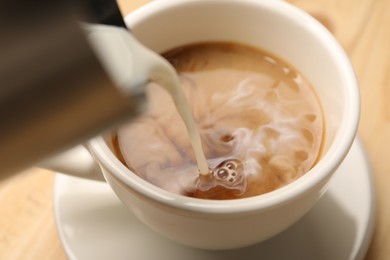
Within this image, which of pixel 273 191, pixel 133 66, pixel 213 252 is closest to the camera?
pixel 133 66

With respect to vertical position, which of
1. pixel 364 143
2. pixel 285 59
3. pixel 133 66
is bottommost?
pixel 364 143

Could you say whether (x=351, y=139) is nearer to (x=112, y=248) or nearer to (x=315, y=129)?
(x=315, y=129)

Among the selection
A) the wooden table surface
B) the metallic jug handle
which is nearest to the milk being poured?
the metallic jug handle

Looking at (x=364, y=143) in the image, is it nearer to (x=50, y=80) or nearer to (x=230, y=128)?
(x=230, y=128)

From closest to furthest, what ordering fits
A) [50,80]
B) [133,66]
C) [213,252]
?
[50,80] → [133,66] → [213,252]

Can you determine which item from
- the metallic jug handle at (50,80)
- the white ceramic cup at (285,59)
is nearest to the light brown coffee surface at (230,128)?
the white ceramic cup at (285,59)

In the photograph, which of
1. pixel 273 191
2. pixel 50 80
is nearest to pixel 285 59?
pixel 273 191

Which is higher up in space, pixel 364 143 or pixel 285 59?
pixel 285 59
